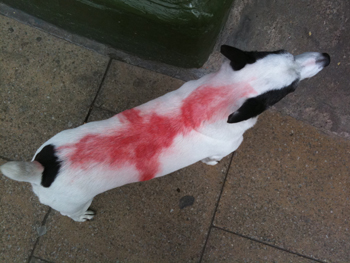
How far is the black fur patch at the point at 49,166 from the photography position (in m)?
1.87

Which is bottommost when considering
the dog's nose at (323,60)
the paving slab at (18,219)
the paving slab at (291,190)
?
the paving slab at (18,219)

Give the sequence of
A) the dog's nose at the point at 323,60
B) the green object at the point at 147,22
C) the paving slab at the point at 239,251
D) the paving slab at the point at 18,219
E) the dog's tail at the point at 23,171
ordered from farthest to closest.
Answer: the paving slab at the point at 239,251, the paving slab at the point at 18,219, the green object at the point at 147,22, the dog's nose at the point at 323,60, the dog's tail at the point at 23,171

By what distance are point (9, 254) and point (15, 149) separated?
1.27m

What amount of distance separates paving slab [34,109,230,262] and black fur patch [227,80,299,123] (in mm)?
1383

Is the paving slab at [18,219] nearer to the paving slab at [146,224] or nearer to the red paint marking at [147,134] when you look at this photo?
the paving slab at [146,224]

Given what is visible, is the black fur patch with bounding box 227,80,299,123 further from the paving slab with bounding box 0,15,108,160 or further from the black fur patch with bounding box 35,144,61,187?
the paving slab with bounding box 0,15,108,160

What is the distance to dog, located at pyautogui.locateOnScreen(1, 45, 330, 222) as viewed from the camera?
1.89 metres

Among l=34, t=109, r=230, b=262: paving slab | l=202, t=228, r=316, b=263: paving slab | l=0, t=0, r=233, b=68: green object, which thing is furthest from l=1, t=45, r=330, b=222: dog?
l=202, t=228, r=316, b=263: paving slab

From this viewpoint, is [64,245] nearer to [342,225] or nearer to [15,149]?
[15,149]

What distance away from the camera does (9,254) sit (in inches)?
117

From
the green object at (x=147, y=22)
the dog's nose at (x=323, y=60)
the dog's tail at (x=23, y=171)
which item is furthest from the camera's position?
the green object at (x=147, y=22)

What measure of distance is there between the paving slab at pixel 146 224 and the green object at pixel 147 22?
152 centimetres

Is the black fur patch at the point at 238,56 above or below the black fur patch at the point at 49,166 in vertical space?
above

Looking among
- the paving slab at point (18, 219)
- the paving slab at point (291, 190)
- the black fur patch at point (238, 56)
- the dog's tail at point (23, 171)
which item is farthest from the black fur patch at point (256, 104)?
the paving slab at point (18, 219)
